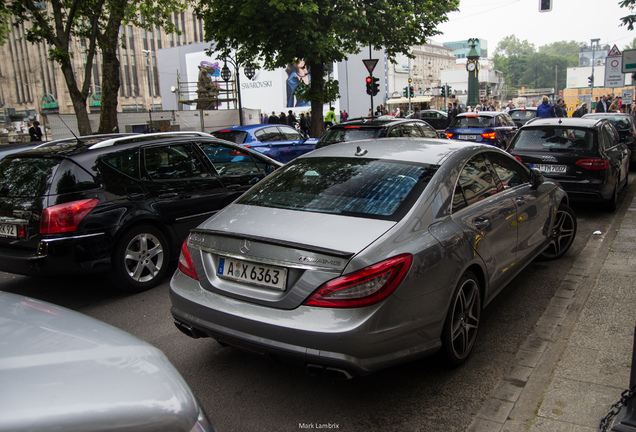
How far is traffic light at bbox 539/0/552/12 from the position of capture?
19.5 metres

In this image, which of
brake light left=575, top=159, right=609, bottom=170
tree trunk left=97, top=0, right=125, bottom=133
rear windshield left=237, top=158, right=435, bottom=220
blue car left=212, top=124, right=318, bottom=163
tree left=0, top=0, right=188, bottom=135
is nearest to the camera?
rear windshield left=237, top=158, right=435, bottom=220

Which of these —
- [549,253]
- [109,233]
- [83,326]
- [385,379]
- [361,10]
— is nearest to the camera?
[83,326]

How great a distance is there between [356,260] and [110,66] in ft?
44.0

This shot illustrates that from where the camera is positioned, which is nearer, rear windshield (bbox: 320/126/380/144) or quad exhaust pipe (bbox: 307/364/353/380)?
quad exhaust pipe (bbox: 307/364/353/380)

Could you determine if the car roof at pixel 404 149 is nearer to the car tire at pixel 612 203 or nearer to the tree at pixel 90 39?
the car tire at pixel 612 203

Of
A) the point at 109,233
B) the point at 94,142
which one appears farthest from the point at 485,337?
the point at 94,142

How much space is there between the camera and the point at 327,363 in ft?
9.11

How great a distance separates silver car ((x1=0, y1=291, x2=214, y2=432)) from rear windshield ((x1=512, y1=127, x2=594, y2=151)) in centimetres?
810

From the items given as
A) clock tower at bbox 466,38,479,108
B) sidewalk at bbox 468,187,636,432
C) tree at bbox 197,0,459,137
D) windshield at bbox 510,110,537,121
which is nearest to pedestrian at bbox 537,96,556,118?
windshield at bbox 510,110,537,121

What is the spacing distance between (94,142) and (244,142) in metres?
7.77

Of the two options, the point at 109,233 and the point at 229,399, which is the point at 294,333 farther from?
the point at 109,233

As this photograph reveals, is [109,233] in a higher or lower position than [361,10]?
lower

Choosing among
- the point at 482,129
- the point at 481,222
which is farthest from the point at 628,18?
the point at 481,222

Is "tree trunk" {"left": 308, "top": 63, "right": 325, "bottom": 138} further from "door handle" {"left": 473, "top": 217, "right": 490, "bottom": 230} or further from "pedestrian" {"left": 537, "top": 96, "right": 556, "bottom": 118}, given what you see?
"door handle" {"left": 473, "top": 217, "right": 490, "bottom": 230}
